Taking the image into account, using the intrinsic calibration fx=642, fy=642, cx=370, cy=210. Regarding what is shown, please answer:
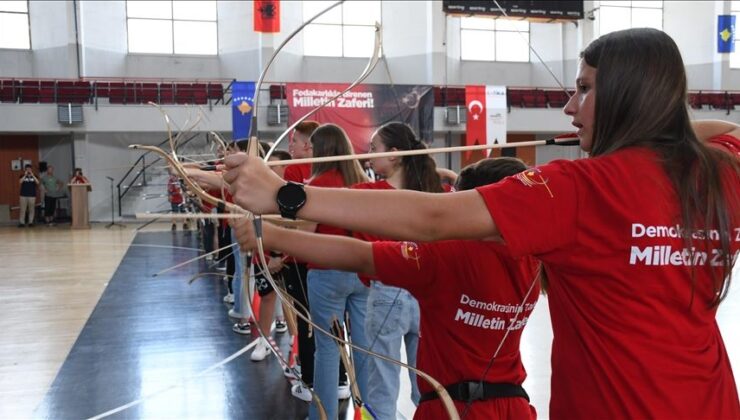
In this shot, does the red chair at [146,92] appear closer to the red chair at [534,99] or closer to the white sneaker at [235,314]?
the red chair at [534,99]

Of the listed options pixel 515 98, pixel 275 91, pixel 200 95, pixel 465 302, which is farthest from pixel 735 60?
pixel 465 302

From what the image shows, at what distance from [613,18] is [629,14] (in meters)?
0.61

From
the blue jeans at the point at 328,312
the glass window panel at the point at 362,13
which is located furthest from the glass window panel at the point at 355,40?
the blue jeans at the point at 328,312

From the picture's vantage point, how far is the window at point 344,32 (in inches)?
629

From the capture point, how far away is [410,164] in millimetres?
2369

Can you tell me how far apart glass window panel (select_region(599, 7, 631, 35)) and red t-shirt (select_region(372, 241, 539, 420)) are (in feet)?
56.1

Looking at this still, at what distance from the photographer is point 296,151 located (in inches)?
125

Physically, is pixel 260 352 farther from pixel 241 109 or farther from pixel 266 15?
pixel 266 15

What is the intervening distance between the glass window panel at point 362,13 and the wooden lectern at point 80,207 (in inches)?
293

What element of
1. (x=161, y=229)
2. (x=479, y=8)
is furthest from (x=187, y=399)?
(x=479, y=8)

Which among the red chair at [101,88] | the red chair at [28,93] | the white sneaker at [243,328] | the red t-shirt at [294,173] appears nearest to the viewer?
the red t-shirt at [294,173]

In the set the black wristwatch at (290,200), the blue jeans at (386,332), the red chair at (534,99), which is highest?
the red chair at (534,99)

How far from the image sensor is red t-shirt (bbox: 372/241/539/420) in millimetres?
1391

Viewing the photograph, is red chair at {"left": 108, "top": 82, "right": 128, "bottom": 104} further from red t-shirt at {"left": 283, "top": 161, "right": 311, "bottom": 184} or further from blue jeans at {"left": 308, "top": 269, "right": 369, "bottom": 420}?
blue jeans at {"left": 308, "top": 269, "right": 369, "bottom": 420}
